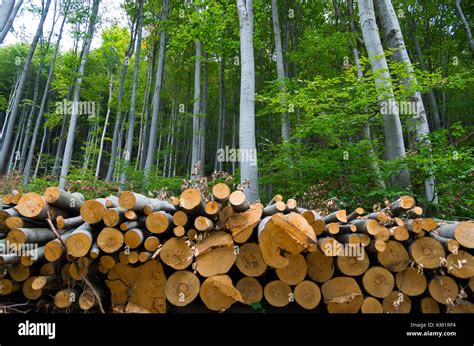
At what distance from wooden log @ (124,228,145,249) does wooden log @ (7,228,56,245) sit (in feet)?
3.24

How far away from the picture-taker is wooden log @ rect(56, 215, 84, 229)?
125 inches

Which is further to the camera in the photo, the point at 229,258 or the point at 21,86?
the point at 21,86

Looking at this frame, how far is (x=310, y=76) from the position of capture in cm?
1371

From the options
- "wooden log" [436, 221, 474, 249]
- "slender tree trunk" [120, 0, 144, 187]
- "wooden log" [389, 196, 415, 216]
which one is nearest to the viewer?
"wooden log" [436, 221, 474, 249]

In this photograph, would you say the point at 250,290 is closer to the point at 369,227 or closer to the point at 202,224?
the point at 202,224

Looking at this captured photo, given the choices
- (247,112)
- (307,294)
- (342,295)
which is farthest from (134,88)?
(342,295)

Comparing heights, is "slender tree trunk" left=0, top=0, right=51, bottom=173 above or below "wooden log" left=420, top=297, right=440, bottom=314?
above

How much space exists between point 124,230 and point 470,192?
544 cm

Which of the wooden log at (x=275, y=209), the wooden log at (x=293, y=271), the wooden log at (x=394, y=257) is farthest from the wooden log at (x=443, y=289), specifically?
the wooden log at (x=275, y=209)

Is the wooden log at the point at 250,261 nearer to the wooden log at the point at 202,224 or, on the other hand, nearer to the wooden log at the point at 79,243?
the wooden log at the point at 202,224

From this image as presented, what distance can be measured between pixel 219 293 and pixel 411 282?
206 cm

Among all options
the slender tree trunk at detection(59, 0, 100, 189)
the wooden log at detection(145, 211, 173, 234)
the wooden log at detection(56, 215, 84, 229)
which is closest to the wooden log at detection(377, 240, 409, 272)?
the wooden log at detection(145, 211, 173, 234)

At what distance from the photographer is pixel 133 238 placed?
300cm

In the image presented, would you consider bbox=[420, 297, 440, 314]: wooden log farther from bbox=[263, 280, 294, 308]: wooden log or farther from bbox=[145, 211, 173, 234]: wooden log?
bbox=[145, 211, 173, 234]: wooden log
